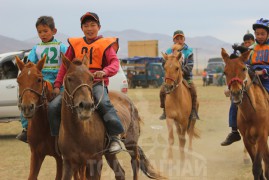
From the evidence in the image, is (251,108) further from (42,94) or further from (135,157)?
(42,94)

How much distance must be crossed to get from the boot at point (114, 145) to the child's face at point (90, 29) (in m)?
1.44

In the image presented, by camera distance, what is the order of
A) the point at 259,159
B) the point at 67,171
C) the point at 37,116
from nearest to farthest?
the point at 67,171
the point at 37,116
the point at 259,159

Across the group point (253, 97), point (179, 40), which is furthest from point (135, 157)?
point (179, 40)

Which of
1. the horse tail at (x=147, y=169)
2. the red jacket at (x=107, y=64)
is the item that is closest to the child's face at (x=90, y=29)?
the red jacket at (x=107, y=64)

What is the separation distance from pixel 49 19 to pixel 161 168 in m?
3.94

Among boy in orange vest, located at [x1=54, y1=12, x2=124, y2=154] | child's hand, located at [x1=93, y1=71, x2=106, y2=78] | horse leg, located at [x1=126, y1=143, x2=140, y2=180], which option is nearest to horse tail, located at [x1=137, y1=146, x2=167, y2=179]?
horse leg, located at [x1=126, y1=143, x2=140, y2=180]

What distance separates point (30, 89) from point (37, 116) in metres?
0.69

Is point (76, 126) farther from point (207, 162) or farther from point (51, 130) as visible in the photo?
point (207, 162)

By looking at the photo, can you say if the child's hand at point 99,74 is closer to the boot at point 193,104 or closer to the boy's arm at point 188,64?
the boy's arm at point 188,64

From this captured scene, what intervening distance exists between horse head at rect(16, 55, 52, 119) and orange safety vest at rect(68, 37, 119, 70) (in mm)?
509

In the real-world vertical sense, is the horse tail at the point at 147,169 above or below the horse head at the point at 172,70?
below

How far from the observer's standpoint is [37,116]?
23.7 feet

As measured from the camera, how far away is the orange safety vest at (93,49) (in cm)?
→ 694

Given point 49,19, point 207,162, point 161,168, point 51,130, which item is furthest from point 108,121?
point 207,162
